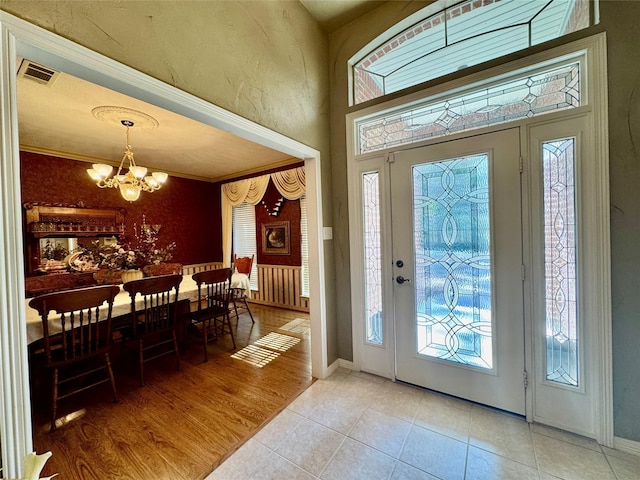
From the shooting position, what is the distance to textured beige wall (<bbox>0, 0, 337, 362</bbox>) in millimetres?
1132

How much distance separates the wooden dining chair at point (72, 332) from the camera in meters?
1.87

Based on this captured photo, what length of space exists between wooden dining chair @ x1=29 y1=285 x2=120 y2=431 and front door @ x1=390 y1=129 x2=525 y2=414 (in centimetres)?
251

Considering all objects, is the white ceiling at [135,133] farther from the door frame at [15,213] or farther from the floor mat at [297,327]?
the floor mat at [297,327]

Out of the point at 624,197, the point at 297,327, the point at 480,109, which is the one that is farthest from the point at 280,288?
the point at 624,197

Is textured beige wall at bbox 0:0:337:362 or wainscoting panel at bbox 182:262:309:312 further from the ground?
textured beige wall at bbox 0:0:337:362

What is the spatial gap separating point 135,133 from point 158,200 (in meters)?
1.88

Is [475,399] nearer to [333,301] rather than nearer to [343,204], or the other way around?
[333,301]

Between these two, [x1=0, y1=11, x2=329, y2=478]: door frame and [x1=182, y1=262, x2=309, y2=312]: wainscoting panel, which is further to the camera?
[x1=182, y1=262, x2=309, y2=312]: wainscoting panel

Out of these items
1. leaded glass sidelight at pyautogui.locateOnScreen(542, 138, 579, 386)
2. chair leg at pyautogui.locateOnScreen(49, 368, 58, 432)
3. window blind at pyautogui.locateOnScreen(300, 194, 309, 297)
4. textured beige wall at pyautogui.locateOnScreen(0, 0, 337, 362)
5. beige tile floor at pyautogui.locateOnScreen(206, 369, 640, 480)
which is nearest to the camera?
textured beige wall at pyautogui.locateOnScreen(0, 0, 337, 362)

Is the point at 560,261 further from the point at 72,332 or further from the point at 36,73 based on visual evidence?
the point at 36,73

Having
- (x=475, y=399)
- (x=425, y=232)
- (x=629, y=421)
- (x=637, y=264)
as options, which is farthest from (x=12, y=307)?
(x=629, y=421)

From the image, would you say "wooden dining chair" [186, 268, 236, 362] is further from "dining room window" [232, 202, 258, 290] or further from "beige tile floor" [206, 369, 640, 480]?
"dining room window" [232, 202, 258, 290]

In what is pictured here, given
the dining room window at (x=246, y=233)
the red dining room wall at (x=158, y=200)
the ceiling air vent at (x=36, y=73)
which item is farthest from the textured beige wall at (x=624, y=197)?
the red dining room wall at (x=158, y=200)

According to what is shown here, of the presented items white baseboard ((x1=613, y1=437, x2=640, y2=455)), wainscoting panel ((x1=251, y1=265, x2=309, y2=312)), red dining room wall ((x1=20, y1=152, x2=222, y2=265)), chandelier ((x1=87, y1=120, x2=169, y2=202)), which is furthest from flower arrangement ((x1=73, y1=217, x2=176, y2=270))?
white baseboard ((x1=613, y1=437, x2=640, y2=455))
